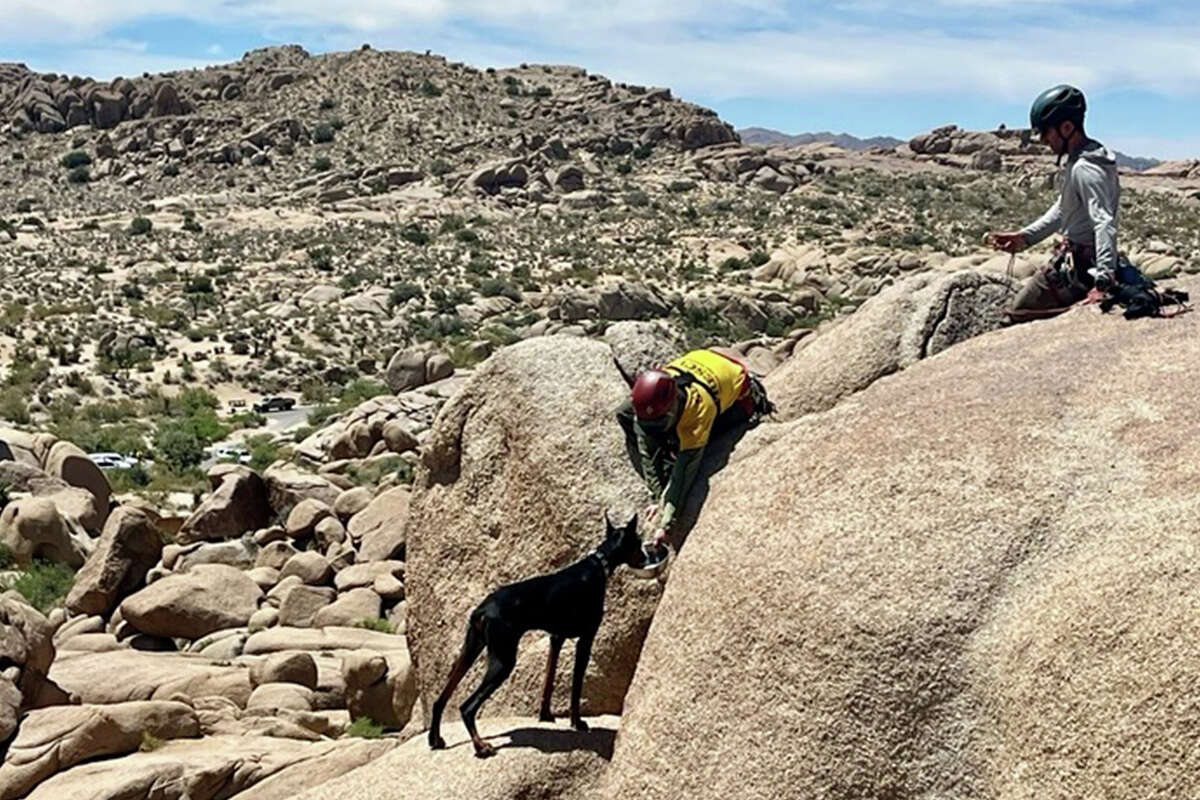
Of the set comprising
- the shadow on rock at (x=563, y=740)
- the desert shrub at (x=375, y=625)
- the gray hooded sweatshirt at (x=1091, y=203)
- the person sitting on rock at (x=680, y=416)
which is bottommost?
the desert shrub at (x=375, y=625)

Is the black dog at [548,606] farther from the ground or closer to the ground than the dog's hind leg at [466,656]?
farther from the ground

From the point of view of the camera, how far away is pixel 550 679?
8.28m

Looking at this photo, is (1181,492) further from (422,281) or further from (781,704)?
(422,281)

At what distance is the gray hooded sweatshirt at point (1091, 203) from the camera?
836 centimetres

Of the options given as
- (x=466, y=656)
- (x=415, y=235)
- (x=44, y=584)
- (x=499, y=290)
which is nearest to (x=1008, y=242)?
(x=466, y=656)

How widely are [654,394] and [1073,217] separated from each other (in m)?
3.05

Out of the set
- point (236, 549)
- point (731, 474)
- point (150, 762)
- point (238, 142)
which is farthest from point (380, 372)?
point (238, 142)

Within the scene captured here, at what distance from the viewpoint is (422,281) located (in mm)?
52125

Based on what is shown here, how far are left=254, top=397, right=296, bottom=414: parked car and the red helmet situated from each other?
91.6 ft

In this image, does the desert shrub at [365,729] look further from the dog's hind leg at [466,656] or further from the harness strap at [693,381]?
the harness strap at [693,381]

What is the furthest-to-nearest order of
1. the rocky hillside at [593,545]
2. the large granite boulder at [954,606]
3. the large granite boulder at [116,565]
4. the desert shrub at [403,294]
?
the desert shrub at [403,294], the large granite boulder at [116,565], the rocky hillside at [593,545], the large granite boulder at [954,606]

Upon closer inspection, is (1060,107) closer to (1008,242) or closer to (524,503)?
(1008,242)

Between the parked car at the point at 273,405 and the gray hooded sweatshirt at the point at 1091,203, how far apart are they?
28.2 metres

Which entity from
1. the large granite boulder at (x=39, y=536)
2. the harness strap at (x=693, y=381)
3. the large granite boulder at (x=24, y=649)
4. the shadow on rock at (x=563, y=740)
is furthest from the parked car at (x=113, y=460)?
the harness strap at (x=693, y=381)
